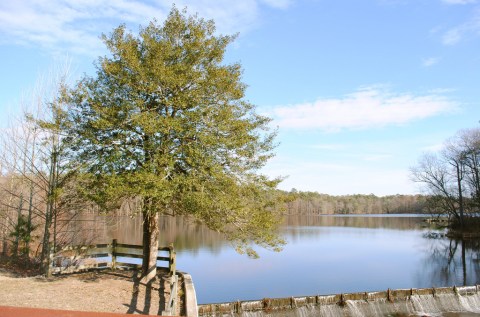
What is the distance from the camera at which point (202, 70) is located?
13.7 meters

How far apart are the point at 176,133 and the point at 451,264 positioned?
2581cm

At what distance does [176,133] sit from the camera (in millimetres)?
12859

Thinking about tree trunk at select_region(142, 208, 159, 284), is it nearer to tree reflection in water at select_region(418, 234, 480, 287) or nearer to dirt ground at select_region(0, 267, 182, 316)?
dirt ground at select_region(0, 267, 182, 316)

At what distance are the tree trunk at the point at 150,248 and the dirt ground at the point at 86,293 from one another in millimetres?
440

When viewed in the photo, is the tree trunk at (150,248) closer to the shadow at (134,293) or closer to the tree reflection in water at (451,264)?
the shadow at (134,293)

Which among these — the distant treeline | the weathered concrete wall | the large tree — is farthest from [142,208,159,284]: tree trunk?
the distant treeline

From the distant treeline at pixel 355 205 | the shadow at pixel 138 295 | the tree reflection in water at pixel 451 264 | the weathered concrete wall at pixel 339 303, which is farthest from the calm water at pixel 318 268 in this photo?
the distant treeline at pixel 355 205

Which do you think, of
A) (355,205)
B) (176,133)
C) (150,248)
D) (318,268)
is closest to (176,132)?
(176,133)

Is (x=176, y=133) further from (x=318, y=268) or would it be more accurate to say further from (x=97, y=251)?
(x=318, y=268)

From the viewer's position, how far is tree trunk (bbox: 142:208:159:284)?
13.7 metres

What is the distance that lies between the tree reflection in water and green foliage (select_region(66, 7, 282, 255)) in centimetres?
1557

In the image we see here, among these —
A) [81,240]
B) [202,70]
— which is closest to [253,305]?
[202,70]

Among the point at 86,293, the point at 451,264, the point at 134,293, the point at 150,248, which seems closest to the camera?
the point at 86,293

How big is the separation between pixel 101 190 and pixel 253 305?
826cm
